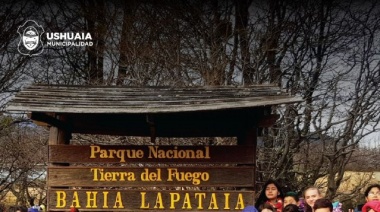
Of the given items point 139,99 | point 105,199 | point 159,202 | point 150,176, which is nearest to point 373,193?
point 159,202

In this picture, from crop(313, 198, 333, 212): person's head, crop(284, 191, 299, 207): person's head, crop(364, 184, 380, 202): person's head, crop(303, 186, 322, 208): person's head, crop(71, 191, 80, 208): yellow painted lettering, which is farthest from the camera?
crop(71, 191, 80, 208): yellow painted lettering

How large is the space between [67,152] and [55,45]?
1073 centimetres

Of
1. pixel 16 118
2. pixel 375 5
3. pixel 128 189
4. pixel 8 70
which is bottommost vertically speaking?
pixel 128 189

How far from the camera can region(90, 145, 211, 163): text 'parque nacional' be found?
872cm

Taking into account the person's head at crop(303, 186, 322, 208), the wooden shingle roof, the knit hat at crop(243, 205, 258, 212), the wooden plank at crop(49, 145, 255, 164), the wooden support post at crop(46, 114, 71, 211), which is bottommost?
the knit hat at crop(243, 205, 258, 212)

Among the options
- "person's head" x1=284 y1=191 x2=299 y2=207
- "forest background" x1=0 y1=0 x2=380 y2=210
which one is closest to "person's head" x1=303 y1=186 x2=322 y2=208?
"person's head" x1=284 y1=191 x2=299 y2=207

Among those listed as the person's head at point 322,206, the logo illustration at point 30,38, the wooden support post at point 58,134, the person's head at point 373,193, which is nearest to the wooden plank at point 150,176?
the wooden support post at point 58,134

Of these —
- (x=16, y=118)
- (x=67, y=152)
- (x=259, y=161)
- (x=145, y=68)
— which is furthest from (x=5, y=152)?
(x=67, y=152)

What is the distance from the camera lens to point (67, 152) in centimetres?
882

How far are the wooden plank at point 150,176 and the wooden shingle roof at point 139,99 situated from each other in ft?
3.07

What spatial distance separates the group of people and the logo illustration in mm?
12181

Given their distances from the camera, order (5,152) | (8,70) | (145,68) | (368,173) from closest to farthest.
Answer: (145,68), (368,173), (8,70), (5,152)

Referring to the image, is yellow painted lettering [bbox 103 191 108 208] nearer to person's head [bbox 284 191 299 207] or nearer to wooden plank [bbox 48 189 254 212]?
wooden plank [bbox 48 189 254 212]

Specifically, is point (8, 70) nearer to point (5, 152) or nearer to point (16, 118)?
point (16, 118)
